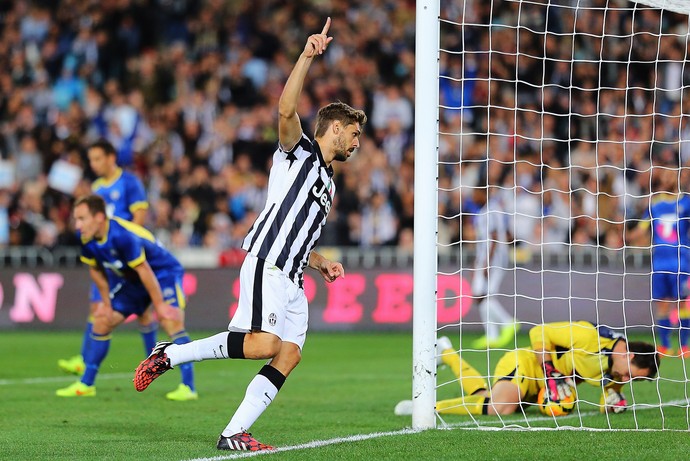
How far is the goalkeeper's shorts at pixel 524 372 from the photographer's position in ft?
28.6

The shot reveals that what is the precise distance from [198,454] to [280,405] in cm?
310

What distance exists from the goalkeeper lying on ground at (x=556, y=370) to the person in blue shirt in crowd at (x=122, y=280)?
222 cm

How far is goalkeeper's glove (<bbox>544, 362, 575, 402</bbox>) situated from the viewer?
8602 mm

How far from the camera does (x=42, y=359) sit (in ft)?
45.9

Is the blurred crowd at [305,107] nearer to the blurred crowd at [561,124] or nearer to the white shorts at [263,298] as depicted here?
the blurred crowd at [561,124]

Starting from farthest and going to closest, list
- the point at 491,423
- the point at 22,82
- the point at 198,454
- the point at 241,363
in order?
the point at 22,82 < the point at 241,363 < the point at 491,423 < the point at 198,454

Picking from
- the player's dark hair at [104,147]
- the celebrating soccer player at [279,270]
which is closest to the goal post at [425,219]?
the celebrating soccer player at [279,270]

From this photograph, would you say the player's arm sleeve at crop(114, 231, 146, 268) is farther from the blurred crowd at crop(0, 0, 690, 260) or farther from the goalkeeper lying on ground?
the blurred crowd at crop(0, 0, 690, 260)

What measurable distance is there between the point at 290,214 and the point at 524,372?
2.95m

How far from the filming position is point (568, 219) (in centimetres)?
1179

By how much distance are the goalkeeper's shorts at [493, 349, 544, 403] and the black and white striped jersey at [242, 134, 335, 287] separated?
8.66ft


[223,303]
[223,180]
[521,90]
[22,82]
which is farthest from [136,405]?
[22,82]

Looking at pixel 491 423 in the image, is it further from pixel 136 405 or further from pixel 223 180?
pixel 223 180

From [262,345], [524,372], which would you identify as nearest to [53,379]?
[524,372]
